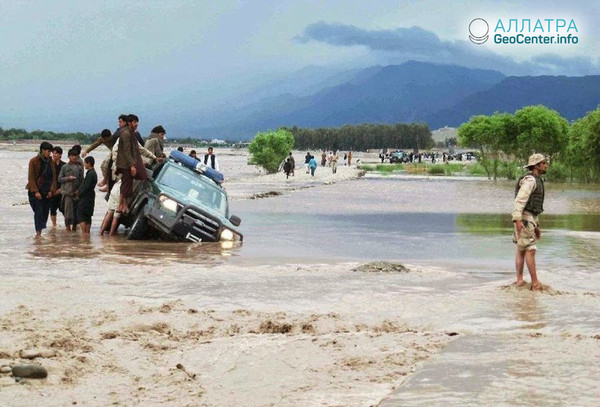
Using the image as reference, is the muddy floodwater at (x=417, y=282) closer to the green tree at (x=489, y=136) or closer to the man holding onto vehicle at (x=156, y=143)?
the man holding onto vehicle at (x=156, y=143)

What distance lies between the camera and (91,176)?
59.1 feet

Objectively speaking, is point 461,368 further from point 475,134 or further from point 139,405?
point 475,134

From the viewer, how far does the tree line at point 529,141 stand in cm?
6350

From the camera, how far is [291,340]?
341 inches

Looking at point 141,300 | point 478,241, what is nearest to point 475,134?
point 478,241

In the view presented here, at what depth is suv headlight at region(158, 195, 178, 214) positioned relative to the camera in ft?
55.4

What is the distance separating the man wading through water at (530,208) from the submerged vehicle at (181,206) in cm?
682

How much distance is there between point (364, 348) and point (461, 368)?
1.19 metres

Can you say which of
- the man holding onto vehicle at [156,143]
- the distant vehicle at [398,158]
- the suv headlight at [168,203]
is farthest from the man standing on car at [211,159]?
the distant vehicle at [398,158]

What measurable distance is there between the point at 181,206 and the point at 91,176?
2.08 meters

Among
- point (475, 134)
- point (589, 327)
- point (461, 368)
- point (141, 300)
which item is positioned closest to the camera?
point (461, 368)

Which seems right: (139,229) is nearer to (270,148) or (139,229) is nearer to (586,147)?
(586,147)

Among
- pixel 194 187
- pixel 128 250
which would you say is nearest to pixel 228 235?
pixel 194 187

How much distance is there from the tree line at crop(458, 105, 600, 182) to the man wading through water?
166ft
